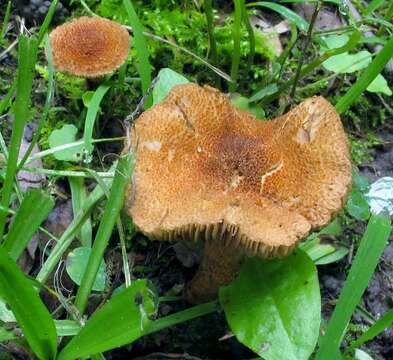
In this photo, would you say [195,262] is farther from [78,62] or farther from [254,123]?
[78,62]

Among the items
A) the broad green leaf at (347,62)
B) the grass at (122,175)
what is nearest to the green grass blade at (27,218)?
the grass at (122,175)

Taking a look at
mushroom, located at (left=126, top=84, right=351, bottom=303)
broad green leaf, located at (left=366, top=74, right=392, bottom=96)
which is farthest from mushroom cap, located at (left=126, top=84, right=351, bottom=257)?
broad green leaf, located at (left=366, top=74, right=392, bottom=96)

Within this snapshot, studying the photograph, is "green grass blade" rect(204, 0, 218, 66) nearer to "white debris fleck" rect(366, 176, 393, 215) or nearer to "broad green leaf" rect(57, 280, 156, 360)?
"white debris fleck" rect(366, 176, 393, 215)

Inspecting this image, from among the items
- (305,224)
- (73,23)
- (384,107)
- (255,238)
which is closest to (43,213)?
(255,238)

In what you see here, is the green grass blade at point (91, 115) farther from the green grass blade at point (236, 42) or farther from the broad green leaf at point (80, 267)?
the green grass blade at point (236, 42)

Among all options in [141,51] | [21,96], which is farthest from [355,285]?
[141,51]

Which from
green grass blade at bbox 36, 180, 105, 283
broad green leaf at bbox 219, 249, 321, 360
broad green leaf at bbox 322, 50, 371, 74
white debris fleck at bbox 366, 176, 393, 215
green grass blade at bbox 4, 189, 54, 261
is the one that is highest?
broad green leaf at bbox 322, 50, 371, 74
